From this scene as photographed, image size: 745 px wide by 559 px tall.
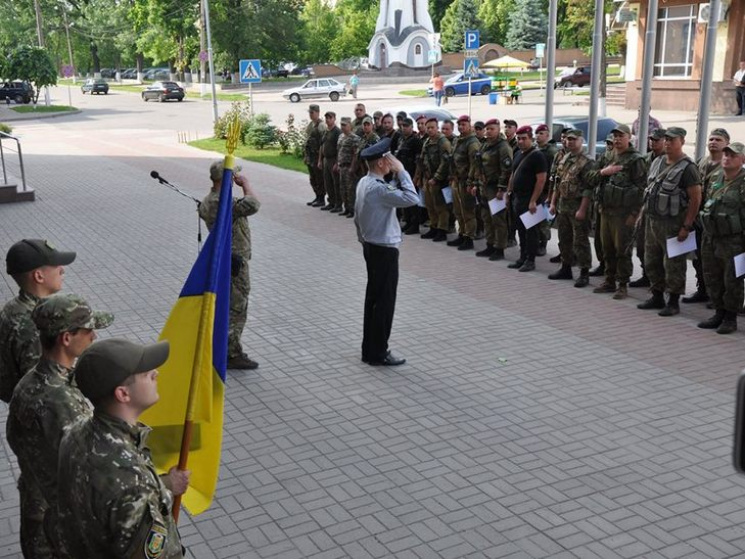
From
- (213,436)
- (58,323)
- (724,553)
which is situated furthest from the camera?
(724,553)

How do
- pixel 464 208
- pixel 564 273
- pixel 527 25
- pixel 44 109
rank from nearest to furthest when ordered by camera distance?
pixel 564 273
pixel 464 208
pixel 44 109
pixel 527 25

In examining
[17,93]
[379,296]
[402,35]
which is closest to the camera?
[379,296]

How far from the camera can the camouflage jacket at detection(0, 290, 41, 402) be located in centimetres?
432

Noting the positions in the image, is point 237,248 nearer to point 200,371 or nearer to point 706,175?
point 200,371

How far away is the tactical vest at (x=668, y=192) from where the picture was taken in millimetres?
9156

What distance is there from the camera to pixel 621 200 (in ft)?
32.5

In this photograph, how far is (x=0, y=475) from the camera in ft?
19.4

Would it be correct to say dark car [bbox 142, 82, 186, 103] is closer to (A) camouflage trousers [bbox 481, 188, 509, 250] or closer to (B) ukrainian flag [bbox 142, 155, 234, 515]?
(A) camouflage trousers [bbox 481, 188, 509, 250]

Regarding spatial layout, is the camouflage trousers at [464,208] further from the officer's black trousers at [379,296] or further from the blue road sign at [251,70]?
the blue road sign at [251,70]

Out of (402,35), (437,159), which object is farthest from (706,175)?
(402,35)

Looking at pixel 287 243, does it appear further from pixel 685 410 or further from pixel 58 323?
pixel 58 323

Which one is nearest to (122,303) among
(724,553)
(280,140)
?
(724,553)

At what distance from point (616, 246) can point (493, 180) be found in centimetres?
270

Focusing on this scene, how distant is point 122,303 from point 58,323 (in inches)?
267
